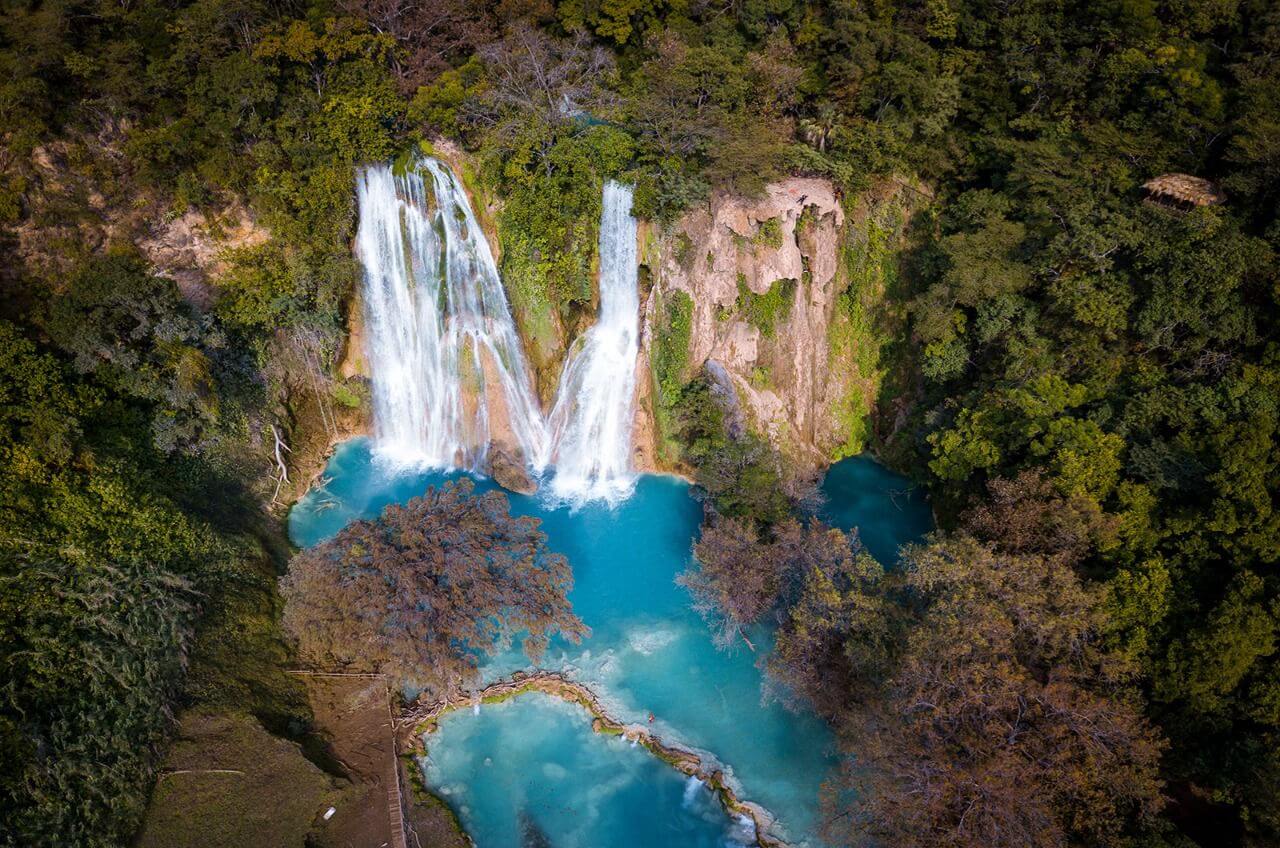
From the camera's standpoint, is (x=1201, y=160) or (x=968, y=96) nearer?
(x=1201, y=160)

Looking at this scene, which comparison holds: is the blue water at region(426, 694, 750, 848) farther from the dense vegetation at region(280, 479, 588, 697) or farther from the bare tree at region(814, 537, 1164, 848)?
the bare tree at region(814, 537, 1164, 848)

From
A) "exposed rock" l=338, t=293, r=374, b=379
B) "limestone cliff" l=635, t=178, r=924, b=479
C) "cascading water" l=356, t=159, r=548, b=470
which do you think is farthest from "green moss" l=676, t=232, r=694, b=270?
"exposed rock" l=338, t=293, r=374, b=379

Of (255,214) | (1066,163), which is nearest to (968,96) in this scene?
(1066,163)

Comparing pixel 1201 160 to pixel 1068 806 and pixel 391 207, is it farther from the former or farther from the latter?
pixel 391 207

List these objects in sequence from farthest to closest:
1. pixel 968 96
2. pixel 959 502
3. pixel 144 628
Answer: pixel 968 96, pixel 959 502, pixel 144 628

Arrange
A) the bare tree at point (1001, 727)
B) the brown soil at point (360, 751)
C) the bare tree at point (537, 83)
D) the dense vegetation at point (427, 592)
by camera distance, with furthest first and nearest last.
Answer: the bare tree at point (537, 83), the dense vegetation at point (427, 592), the brown soil at point (360, 751), the bare tree at point (1001, 727)

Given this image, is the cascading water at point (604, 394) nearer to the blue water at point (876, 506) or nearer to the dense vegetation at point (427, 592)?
the dense vegetation at point (427, 592)

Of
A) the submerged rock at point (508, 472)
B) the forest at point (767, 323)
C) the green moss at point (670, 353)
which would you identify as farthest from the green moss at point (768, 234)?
the submerged rock at point (508, 472)
